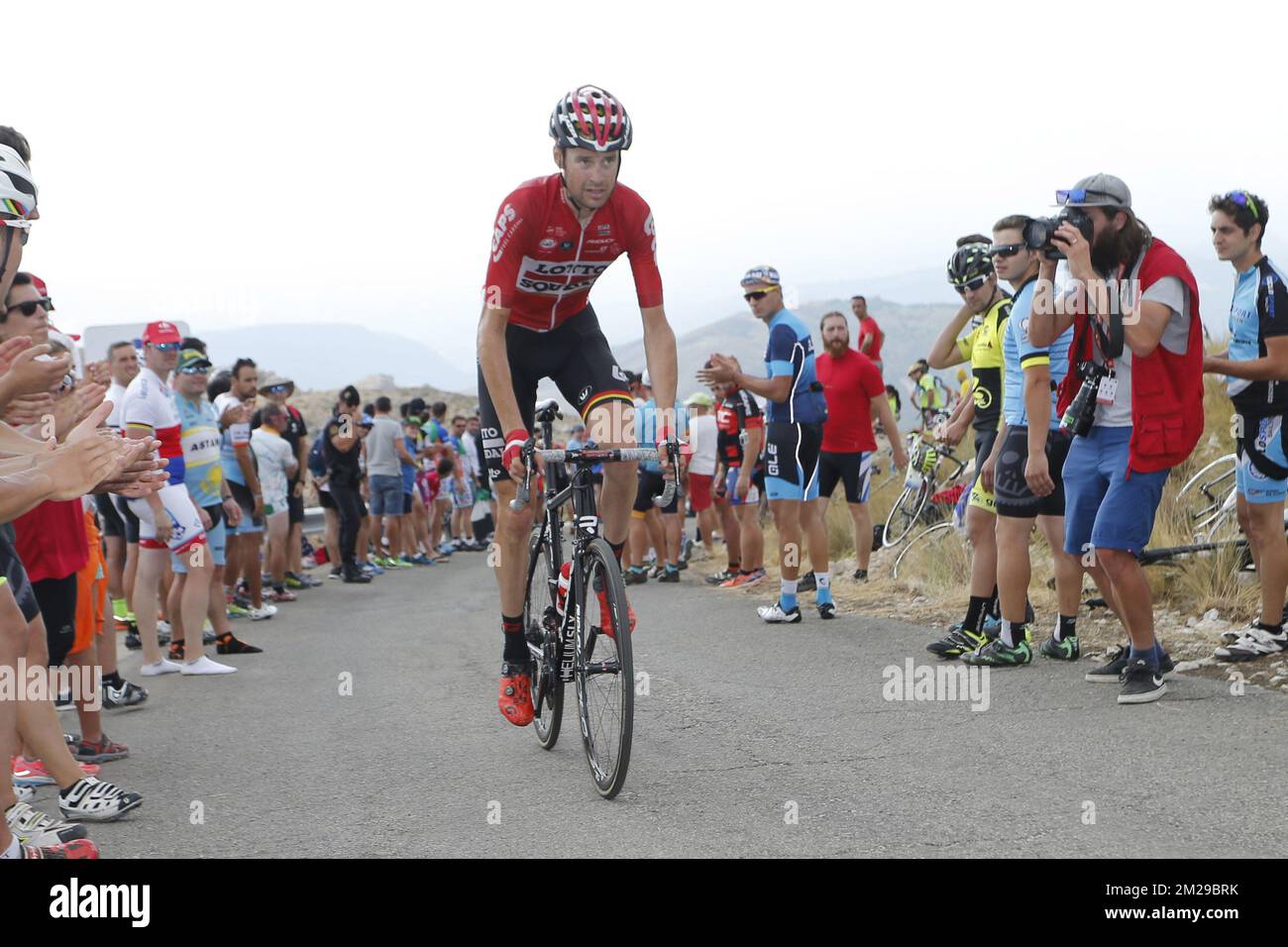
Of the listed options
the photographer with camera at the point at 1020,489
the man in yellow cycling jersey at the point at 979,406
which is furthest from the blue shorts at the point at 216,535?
the photographer with camera at the point at 1020,489

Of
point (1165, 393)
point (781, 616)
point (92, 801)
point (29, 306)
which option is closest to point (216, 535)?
point (781, 616)

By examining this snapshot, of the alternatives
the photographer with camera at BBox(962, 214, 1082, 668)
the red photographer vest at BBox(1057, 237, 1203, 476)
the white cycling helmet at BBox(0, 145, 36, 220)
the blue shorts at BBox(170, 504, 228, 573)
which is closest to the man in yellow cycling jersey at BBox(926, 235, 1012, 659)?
the photographer with camera at BBox(962, 214, 1082, 668)

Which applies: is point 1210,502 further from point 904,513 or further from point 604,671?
point 604,671

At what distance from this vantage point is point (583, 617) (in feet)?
16.8

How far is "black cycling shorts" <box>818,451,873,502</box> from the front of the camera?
11.2 meters

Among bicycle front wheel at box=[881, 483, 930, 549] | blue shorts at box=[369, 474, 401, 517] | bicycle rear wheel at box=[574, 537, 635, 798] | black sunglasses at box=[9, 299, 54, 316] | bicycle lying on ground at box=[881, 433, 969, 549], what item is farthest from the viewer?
blue shorts at box=[369, 474, 401, 517]

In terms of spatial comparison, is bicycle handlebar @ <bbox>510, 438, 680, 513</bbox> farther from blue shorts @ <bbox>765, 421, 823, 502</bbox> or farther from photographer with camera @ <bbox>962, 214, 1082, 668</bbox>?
blue shorts @ <bbox>765, 421, 823, 502</bbox>

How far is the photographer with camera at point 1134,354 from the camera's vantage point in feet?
18.6

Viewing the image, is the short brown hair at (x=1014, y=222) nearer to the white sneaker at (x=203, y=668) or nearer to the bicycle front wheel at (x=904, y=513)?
the bicycle front wheel at (x=904, y=513)

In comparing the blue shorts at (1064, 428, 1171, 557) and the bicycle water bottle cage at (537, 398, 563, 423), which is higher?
the bicycle water bottle cage at (537, 398, 563, 423)

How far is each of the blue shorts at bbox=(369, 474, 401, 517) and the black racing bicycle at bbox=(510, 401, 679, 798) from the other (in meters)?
12.1

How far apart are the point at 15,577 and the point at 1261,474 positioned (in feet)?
20.1

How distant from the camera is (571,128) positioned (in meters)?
5.18

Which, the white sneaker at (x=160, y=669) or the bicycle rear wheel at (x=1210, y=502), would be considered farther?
the white sneaker at (x=160, y=669)
